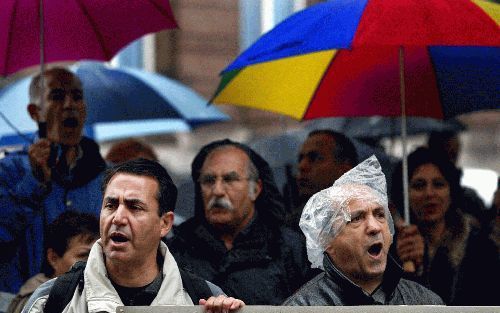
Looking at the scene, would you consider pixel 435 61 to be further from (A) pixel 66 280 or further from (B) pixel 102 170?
(A) pixel 66 280

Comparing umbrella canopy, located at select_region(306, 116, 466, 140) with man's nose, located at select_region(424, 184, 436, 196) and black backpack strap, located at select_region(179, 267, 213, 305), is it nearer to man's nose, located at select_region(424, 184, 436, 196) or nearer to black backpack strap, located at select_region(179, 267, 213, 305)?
man's nose, located at select_region(424, 184, 436, 196)

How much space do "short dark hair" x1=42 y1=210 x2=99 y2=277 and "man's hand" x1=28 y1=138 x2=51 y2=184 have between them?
0.47 meters

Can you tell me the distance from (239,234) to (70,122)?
109cm

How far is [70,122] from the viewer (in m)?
7.51

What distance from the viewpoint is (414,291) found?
19.2 feet

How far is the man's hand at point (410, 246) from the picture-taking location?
7145 mm

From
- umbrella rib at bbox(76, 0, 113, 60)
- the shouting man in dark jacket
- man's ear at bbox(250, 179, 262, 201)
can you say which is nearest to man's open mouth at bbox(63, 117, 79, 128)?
the shouting man in dark jacket

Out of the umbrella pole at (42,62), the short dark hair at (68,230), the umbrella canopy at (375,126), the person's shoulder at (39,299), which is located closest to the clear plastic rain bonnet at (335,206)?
the person's shoulder at (39,299)

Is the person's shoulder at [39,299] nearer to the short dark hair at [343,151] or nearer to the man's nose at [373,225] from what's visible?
the man's nose at [373,225]

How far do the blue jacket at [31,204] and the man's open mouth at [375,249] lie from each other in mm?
1840

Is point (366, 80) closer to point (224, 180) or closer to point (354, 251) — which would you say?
point (224, 180)

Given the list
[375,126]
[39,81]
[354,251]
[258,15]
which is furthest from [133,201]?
[258,15]

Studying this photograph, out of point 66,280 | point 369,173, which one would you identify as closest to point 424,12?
point 369,173

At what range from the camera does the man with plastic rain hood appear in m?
5.70
